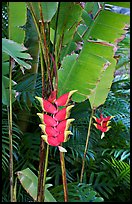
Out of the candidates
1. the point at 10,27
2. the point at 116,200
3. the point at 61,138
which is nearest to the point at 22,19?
the point at 10,27

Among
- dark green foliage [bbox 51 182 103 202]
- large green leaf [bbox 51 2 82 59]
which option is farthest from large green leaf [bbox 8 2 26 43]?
dark green foliage [bbox 51 182 103 202]

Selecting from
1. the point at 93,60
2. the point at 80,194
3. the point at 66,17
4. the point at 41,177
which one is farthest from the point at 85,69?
the point at 80,194

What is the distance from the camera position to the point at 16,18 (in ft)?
2.63

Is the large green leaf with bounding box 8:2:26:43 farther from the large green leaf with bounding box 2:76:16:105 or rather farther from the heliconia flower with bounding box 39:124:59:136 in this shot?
the heliconia flower with bounding box 39:124:59:136

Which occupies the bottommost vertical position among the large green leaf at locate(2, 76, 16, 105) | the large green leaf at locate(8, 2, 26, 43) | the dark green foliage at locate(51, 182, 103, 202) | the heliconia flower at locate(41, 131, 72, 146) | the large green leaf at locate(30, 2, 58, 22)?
the dark green foliage at locate(51, 182, 103, 202)

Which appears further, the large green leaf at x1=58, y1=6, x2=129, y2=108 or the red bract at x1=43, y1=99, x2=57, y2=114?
the large green leaf at x1=58, y1=6, x2=129, y2=108

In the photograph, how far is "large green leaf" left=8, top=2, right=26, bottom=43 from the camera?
77 centimetres

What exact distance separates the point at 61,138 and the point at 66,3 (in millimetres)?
378

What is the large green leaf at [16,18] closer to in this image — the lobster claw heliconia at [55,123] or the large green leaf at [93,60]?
the large green leaf at [93,60]

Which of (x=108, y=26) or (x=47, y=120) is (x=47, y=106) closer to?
(x=47, y=120)

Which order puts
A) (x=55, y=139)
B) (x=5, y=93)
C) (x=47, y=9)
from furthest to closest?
(x=5, y=93) → (x=47, y=9) → (x=55, y=139)

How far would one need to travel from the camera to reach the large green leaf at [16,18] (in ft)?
2.54

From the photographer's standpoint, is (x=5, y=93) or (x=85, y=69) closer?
(x=85, y=69)

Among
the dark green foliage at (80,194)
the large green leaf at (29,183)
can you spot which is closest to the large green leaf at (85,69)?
the large green leaf at (29,183)
